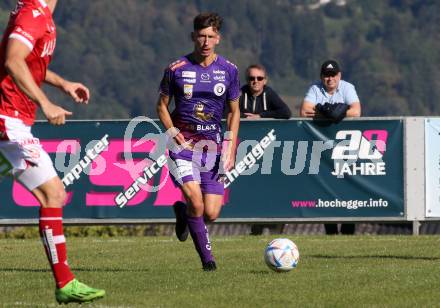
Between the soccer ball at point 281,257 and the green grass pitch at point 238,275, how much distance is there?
9cm

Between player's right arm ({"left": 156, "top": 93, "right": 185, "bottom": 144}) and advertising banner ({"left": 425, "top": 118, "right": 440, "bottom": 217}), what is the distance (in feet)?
22.7

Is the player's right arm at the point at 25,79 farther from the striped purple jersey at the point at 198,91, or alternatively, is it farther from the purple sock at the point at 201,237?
the purple sock at the point at 201,237

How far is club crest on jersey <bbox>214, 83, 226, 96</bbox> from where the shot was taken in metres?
14.0

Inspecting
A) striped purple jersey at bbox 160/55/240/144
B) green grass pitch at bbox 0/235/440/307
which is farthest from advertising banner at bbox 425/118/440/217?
striped purple jersey at bbox 160/55/240/144

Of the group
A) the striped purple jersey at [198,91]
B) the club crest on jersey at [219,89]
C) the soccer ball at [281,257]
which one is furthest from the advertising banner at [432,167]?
the soccer ball at [281,257]

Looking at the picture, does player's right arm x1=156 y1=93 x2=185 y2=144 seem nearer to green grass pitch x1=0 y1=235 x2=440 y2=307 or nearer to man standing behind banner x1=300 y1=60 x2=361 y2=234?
green grass pitch x1=0 y1=235 x2=440 y2=307

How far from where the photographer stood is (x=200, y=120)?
1404 cm

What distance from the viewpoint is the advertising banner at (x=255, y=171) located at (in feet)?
66.0

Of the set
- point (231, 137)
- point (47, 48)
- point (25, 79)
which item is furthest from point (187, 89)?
point (25, 79)

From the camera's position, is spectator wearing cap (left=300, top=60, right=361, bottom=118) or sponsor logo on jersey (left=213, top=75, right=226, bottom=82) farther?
spectator wearing cap (left=300, top=60, right=361, bottom=118)

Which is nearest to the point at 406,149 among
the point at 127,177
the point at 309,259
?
the point at 127,177

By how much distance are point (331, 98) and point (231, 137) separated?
6226 millimetres

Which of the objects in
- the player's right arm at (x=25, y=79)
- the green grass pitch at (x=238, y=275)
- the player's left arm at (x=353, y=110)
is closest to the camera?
the player's right arm at (x=25, y=79)

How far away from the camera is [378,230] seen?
2408 cm
